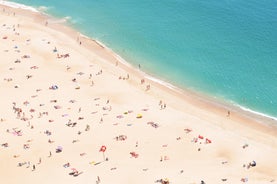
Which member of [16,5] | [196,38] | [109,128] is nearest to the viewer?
[109,128]

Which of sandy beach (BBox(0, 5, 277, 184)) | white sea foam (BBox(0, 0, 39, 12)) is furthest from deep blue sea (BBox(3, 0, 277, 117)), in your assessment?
sandy beach (BBox(0, 5, 277, 184))

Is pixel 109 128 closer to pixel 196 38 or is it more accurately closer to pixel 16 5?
pixel 196 38

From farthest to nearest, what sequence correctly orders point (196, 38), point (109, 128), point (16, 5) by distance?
point (16, 5) < point (196, 38) < point (109, 128)

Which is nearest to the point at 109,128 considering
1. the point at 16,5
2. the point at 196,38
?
the point at 196,38

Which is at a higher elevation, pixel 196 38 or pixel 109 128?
pixel 196 38

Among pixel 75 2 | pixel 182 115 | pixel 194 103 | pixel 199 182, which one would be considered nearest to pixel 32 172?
pixel 199 182

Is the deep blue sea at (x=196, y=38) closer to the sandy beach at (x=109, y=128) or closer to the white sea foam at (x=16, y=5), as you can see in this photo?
the white sea foam at (x=16, y=5)

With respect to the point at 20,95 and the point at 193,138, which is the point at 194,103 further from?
the point at 20,95
